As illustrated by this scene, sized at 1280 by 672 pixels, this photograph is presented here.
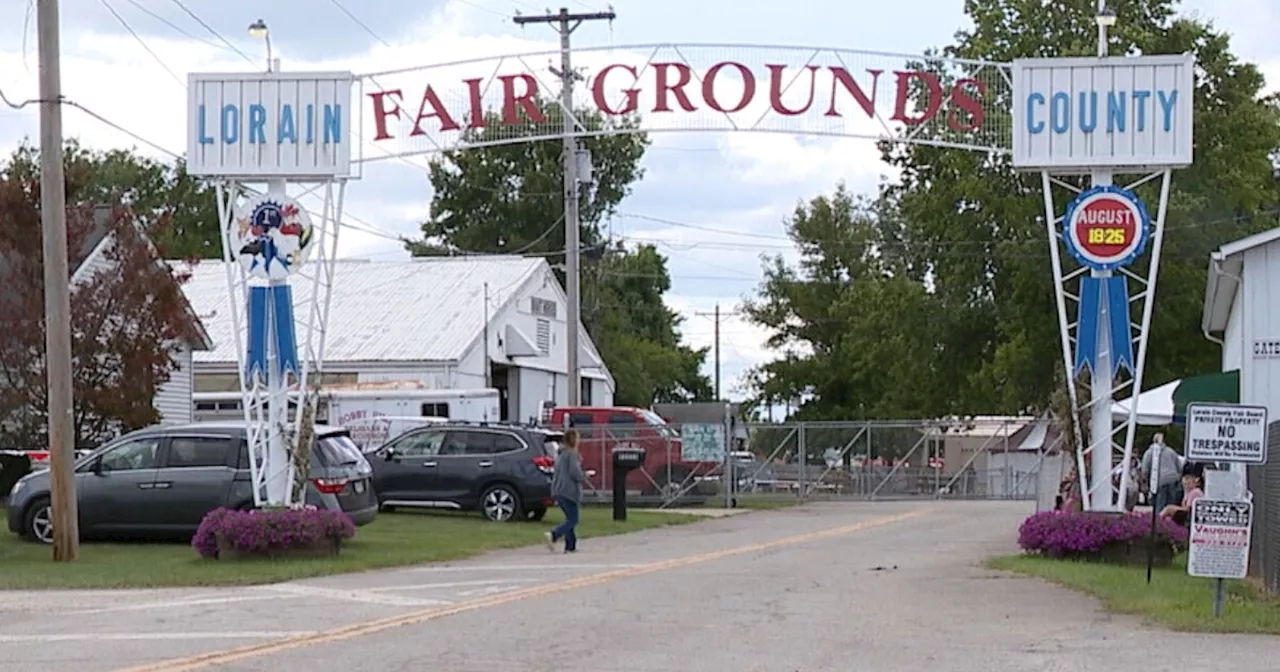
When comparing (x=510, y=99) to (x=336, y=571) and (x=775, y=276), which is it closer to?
(x=336, y=571)

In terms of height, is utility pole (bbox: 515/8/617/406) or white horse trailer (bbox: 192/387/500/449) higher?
utility pole (bbox: 515/8/617/406)

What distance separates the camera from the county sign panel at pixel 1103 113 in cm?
2197

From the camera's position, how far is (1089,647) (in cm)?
1362

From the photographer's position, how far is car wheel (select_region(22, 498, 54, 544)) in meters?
24.2

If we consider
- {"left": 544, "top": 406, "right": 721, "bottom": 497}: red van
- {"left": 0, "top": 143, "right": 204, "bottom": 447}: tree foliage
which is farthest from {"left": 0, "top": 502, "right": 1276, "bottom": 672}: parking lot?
{"left": 544, "top": 406, "right": 721, "bottom": 497}: red van

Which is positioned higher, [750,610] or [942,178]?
[942,178]

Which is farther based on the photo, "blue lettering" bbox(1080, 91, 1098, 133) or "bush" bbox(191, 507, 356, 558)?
"blue lettering" bbox(1080, 91, 1098, 133)

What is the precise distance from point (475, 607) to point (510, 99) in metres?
8.91

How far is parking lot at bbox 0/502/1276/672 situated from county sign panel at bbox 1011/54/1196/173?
506 cm

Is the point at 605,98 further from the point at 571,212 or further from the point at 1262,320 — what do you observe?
the point at 571,212

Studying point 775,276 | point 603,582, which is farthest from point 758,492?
point 775,276

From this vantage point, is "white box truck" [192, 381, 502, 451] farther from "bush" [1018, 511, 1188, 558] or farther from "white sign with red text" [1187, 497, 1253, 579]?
"white sign with red text" [1187, 497, 1253, 579]

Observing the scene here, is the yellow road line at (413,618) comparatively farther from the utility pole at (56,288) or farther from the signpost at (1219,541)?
the utility pole at (56,288)

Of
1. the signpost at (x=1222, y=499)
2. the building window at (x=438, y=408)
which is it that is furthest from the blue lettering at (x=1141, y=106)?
the building window at (x=438, y=408)
